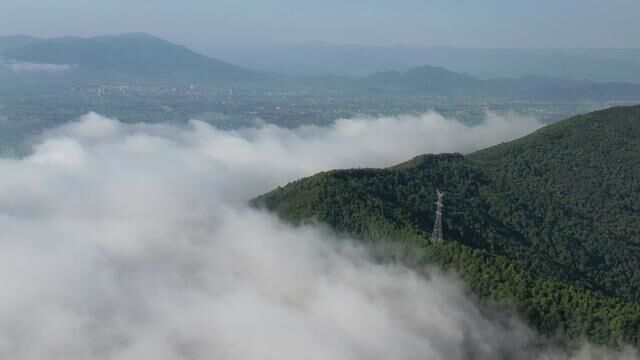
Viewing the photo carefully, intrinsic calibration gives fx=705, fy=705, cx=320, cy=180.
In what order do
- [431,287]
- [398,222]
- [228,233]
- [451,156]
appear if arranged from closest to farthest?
[431,287] < [398,222] < [228,233] < [451,156]

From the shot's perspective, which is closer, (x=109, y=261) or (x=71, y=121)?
(x=109, y=261)

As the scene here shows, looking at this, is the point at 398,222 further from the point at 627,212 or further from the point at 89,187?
the point at 89,187

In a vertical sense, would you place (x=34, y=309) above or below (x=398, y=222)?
below

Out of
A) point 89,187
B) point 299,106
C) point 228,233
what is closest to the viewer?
point 228,233

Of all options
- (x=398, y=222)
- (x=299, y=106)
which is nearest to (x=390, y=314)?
(x=398, y=222)

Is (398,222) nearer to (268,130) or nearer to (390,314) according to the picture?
(390,314)

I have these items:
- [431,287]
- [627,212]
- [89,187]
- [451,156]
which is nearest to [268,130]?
[89,187]
